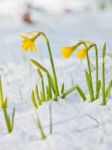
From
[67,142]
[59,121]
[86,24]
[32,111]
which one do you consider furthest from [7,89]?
[86,24]

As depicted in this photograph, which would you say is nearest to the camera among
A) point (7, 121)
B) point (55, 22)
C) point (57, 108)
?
point (7, 121)

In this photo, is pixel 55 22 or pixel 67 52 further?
pixel 55 22

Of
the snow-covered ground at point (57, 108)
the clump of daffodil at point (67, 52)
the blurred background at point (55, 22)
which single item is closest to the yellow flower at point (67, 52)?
the clump of daffodil at point (67, 52)

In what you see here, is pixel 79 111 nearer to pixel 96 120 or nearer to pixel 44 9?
pixel 96 120

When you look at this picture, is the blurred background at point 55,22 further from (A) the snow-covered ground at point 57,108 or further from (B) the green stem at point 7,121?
(B) the green stem at point 7,121

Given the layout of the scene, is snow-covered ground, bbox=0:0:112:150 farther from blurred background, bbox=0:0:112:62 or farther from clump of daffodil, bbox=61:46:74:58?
clump of daffodil, bbox=61:46:74:58

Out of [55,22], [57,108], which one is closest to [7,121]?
[57,108]

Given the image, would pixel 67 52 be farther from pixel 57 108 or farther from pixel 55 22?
pixel 55 22

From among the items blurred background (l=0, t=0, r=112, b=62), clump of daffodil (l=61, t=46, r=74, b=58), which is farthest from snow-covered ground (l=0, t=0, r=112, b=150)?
clump of daffodil (l=61, t=46, r=74, b=58)
